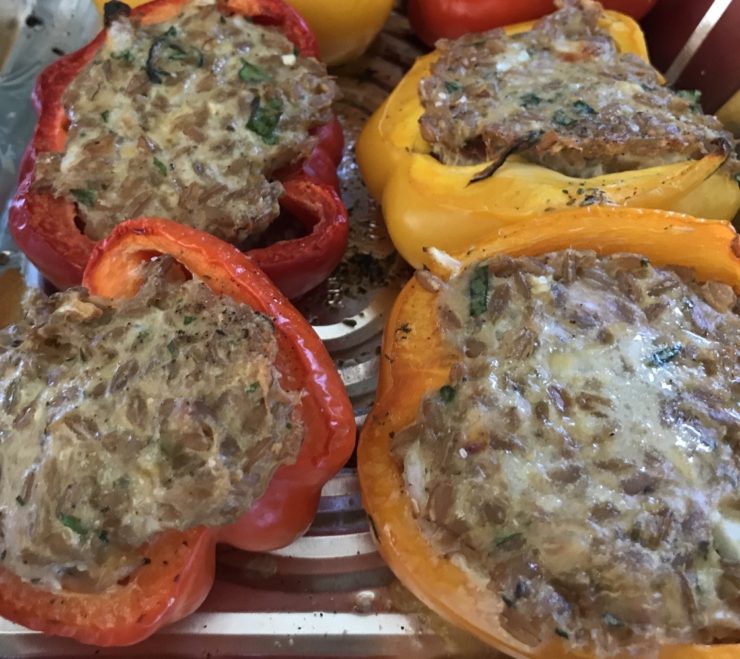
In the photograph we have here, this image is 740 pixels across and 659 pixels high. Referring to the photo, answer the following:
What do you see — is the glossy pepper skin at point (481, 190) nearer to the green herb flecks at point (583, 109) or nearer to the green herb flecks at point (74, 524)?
the green herb flecks at point (583, 109)

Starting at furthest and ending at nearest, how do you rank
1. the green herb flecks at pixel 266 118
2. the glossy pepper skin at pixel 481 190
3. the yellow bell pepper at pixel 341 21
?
the yellow bell pepper at pixel 341 21
the green herb flecks at pixel 266 118
the glossy pepper skin at pixel 481 190

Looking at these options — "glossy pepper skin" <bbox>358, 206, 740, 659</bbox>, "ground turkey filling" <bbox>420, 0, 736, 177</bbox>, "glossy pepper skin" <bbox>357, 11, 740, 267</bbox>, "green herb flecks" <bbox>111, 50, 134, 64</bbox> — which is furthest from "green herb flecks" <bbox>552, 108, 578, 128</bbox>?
"green herb flecks" <bbox>111, 50, 134, 64</bbox>

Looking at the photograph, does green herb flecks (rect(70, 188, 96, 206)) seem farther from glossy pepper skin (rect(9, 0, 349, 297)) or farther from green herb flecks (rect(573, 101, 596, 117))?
green herb flecks (rect(573, 101, 596, 117))

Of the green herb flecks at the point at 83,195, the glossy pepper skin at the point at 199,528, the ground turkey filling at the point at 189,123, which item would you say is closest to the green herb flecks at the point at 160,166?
the ground turkey filling at the point at 189,123

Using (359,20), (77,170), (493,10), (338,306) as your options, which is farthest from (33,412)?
(493,10)

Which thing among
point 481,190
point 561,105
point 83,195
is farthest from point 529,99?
point 83,195

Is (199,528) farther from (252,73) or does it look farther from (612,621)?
(252,73)

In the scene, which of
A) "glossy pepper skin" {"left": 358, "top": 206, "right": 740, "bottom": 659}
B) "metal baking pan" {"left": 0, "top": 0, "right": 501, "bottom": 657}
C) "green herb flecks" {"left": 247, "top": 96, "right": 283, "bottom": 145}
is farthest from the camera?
"green herb flecks" {"left": 247, "top": 96, "right": 283, "bottom": 145}
